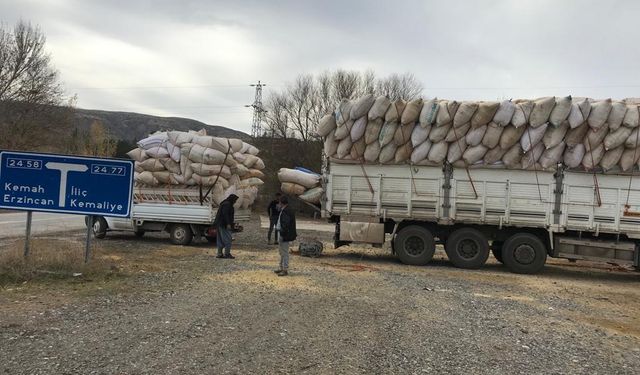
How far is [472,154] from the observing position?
12680mm

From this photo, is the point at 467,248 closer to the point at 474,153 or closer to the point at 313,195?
the point at 474,153

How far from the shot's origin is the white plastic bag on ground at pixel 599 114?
39.2 feet

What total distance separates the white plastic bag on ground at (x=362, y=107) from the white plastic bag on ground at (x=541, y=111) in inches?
146

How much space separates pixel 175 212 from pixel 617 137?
38.3ft

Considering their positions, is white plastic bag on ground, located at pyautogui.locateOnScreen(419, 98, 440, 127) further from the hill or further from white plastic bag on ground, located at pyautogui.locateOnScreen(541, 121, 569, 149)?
the hill

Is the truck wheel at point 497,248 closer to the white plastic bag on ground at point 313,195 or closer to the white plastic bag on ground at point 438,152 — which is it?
the white plastic bag on ground at point 438,152

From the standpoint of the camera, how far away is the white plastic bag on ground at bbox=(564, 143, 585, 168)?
1231 cm

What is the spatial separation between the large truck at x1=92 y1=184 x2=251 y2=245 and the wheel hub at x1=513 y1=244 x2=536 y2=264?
835cm

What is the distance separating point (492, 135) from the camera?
493 inches

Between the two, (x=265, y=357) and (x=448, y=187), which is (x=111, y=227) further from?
(x=265, y=357)

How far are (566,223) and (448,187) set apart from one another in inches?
113

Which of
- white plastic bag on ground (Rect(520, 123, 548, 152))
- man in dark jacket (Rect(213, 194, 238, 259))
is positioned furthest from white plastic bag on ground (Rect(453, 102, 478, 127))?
man in dark jacket (Rect(213, 194, 238, 259))

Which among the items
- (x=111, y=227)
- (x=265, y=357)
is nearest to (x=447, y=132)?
(x=265, y=357)

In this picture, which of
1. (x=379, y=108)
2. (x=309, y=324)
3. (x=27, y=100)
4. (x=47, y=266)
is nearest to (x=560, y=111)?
(x=379, y=108)
